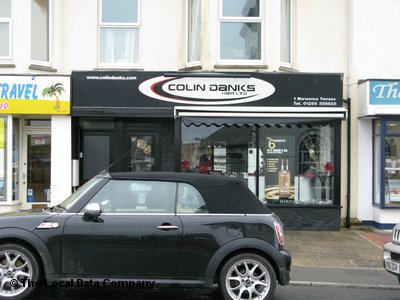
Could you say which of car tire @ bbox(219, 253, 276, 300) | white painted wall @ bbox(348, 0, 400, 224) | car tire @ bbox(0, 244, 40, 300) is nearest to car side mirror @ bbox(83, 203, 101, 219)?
car tire @ bbox(0, 244, 40, 300)

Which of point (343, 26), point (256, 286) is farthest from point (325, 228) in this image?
point (256, 286)

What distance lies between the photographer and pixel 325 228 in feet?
37.4

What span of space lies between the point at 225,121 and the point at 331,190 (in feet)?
10.4

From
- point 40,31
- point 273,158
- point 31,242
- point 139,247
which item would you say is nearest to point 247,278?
point 139,247

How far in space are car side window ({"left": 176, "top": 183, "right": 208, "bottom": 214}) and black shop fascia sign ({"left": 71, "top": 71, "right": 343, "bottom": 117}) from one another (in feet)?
18.4

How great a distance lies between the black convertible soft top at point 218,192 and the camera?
595 cm

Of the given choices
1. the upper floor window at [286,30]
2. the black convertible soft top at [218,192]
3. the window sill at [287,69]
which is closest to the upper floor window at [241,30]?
the window sill at [287,69]

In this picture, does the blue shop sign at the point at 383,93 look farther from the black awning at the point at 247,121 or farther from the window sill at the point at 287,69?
the window sill at the point at 287,69

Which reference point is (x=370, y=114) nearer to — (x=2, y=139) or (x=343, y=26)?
(x=343, y=26)

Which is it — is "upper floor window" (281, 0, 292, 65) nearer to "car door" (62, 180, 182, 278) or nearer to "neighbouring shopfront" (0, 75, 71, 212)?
"neighbouring shopfront" (0, 75, 71, 212)

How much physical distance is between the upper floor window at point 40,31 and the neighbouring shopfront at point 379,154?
808cm

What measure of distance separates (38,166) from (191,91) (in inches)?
175

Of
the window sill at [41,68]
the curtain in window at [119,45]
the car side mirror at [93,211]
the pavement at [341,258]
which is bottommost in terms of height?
the pavement at [341,258]

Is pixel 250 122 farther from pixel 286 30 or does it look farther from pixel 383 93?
pixel 383 93
